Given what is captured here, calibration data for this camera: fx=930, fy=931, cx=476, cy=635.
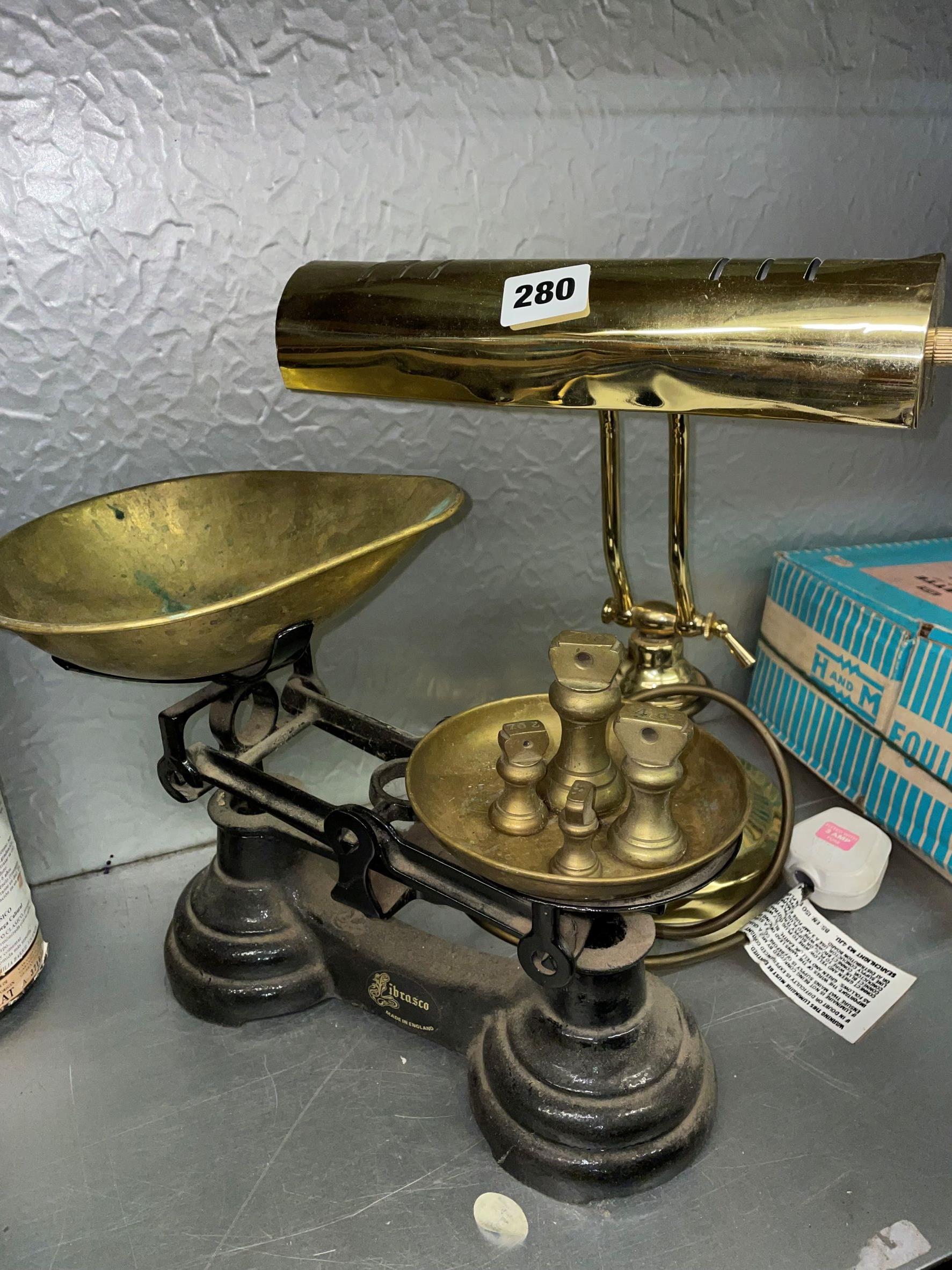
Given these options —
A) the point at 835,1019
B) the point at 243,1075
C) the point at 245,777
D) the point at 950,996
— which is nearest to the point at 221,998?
the point at 243,1075

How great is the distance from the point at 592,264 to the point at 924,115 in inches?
25.2

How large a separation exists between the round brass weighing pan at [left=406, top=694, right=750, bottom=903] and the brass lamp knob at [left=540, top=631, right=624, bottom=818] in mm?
30

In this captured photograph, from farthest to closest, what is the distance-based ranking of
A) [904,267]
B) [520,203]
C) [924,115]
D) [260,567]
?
[924,115] < [520,203] < [260,567] < [904,267]

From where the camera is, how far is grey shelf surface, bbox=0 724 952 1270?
65 centimetres

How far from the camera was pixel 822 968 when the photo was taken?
34.5 inches

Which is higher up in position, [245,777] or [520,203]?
[520,203]

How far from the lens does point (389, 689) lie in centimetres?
106

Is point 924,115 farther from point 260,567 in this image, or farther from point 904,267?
point 260,567

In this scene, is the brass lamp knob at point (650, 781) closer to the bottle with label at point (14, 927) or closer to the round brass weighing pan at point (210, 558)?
the round brass weighing pan at point (210, 558)

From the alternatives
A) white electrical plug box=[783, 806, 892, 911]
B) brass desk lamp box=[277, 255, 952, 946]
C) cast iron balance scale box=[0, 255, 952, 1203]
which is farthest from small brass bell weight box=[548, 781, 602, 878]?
white electrical plug box=[783, 806, 892, 911]

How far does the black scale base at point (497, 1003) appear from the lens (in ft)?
2.18

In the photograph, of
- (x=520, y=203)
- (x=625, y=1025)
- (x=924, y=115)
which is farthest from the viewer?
(x=924, y=115)

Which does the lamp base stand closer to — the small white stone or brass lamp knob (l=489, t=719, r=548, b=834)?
brass lamp knob (l=489, t=719, r=548, b=834)

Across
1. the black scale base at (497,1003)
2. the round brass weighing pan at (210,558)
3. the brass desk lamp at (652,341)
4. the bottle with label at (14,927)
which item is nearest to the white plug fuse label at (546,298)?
the brass desk lamp at (652,341)
